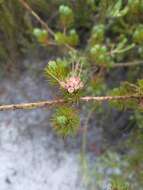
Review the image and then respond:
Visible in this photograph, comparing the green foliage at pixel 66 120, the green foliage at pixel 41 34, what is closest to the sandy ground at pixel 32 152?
the green foliage at pixel 41 34

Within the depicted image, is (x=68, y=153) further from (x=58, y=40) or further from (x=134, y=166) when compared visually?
(x=58, y=40)

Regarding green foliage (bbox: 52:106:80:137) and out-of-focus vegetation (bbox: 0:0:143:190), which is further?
out-of-focus vegetation (bbox: 0:0:143:190)

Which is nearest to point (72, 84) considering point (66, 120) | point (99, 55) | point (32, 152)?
point (66, 120)

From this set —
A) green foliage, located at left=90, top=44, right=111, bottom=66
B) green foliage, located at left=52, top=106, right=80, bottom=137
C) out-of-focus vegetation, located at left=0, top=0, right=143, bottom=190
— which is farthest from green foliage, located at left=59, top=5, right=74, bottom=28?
green foliage, located at left=52, top=106, right=80, bottom=137

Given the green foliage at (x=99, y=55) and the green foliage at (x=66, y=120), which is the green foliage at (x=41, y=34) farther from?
the green foliage at (x=66, y=120)

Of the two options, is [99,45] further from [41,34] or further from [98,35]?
[41,34]

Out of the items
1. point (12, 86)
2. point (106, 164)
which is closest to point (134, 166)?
point (106, 164)

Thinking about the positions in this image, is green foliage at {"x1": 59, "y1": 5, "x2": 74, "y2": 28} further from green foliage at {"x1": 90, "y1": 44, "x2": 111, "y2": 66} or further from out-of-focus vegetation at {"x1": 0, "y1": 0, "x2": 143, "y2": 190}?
green foliage at {"x1": 90, "y1": 44, "x2": 111, "y2": 66}
